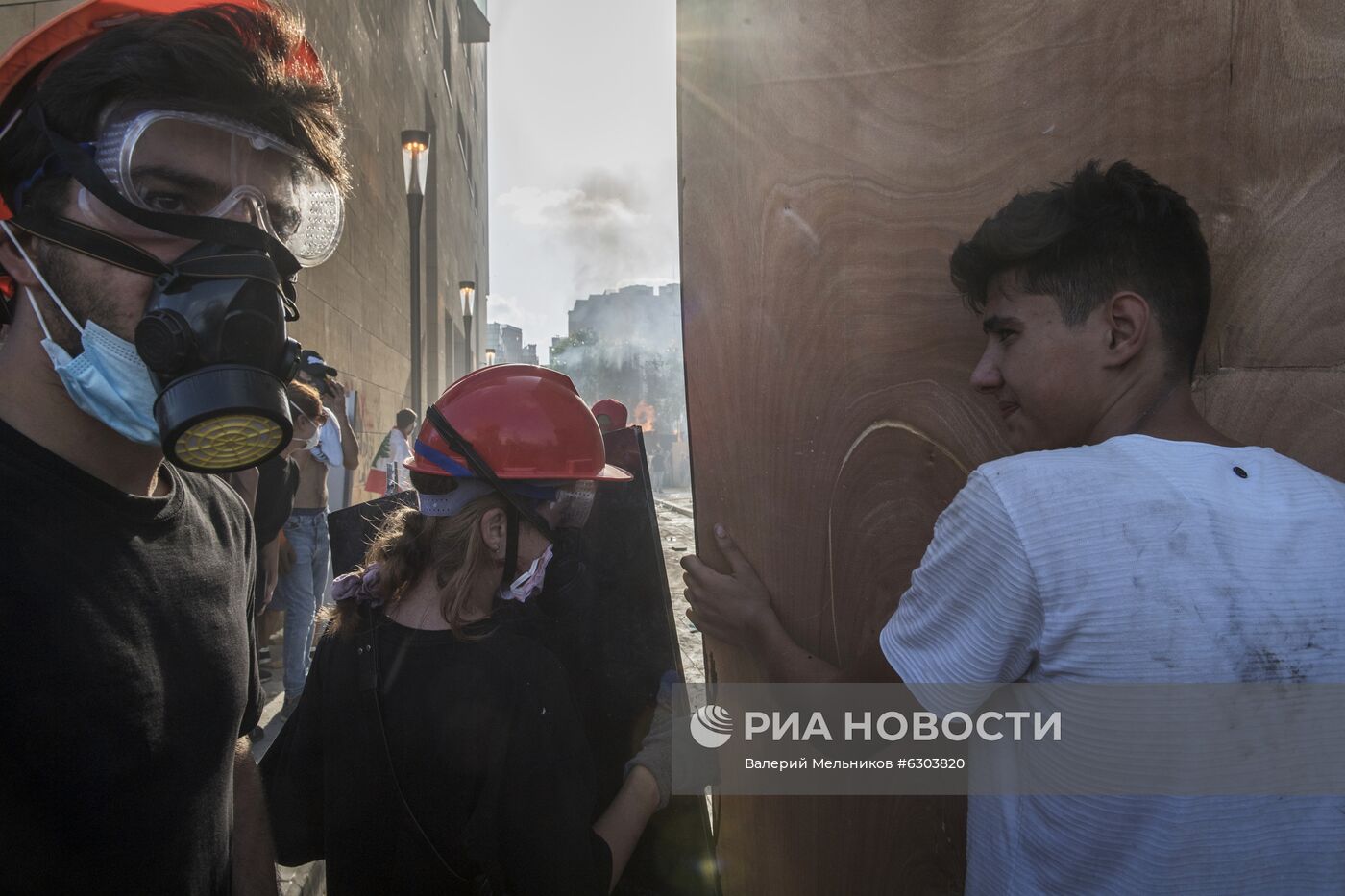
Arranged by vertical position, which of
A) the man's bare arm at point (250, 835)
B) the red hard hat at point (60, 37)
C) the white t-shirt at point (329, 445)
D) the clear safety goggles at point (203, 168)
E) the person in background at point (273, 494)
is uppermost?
the white t-shirt at point (329, 445)

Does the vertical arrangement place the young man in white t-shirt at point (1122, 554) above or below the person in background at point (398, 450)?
below

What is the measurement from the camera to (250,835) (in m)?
1.37

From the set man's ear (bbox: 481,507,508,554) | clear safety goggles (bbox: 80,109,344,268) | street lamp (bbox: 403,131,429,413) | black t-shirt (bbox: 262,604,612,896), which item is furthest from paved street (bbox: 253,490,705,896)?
street lamp (bbox: 403,131,429,413)

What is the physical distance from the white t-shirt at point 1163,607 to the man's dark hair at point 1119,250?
277 mm

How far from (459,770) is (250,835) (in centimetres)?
43

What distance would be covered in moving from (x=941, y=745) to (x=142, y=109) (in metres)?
1.89

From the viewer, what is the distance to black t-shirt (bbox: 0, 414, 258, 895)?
0.91 metres

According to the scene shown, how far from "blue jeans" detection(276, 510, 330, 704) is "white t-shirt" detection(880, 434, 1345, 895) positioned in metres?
4.28

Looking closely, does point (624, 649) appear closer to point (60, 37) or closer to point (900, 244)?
point (900, 244)

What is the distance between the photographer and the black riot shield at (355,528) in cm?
238

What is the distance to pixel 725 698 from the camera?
1.77 metres

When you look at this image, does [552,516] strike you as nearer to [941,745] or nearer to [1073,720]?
[941,745]

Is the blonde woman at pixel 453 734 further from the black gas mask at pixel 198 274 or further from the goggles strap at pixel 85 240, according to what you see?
the goggles strap at pixel 85 240

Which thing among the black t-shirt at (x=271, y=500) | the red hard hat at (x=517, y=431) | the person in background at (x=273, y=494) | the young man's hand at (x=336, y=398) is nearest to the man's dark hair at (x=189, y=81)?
the red hard hat at (x=517, y=431)
